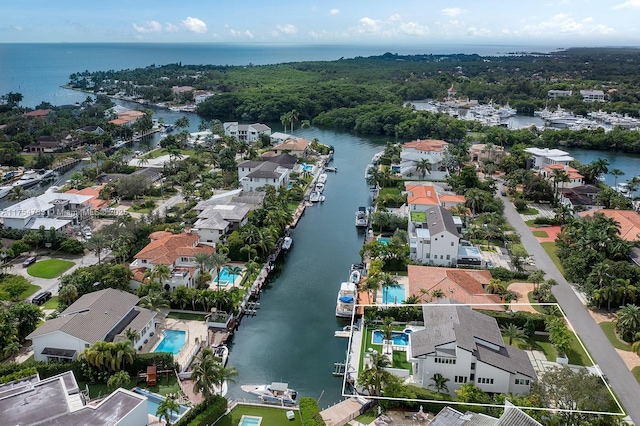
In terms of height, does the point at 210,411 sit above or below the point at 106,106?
below

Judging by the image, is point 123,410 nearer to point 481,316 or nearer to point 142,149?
point 481,316

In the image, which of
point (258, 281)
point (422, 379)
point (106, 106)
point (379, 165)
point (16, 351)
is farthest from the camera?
point (106, 106)

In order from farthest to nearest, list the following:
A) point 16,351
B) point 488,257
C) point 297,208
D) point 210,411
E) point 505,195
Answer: point 505,195, point 297,208, point 488,257, point 16,351, point 210,411

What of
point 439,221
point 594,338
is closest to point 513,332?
point 594,338

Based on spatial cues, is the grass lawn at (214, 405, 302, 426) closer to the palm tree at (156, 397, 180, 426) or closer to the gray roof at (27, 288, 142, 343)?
the palm tree at (156, 397, 180, 426)

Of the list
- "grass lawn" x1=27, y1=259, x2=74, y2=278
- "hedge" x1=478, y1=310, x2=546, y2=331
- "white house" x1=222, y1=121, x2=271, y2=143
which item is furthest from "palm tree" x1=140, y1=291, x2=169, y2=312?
"white house" x1=222, y1=121, x2=271, y2=143

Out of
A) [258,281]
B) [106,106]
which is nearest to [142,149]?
[106,106]

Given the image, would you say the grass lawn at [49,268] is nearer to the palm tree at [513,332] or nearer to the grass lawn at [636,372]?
the palm tree at [513,332]
